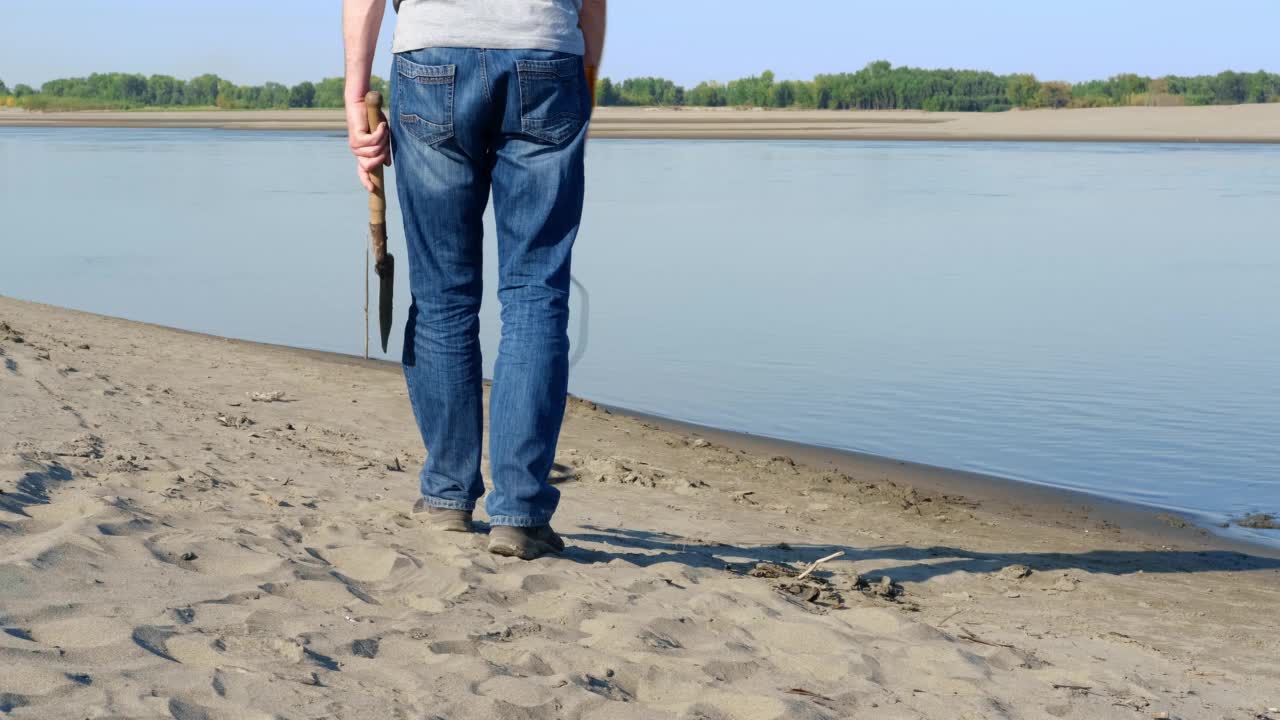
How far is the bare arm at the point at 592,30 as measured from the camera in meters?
3.37

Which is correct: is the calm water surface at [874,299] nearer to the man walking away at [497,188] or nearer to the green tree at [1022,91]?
the man walking away at [497,188]

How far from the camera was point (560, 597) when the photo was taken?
305 cm

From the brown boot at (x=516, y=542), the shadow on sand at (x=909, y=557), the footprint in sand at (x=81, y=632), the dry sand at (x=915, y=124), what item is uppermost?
the dry sand at (x=915, y=124)

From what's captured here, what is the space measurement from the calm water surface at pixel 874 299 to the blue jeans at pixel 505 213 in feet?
11.1

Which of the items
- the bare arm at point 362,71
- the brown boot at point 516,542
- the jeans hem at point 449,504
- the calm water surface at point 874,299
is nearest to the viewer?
the brown boot at point 516,542

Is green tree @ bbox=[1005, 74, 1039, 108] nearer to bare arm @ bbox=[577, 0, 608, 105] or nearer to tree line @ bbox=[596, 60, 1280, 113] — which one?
tree line @ bbox=[596, 60, 1280, 113]

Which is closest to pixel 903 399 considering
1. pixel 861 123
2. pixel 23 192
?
pixel 23 192

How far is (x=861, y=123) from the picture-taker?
67188 millimetres

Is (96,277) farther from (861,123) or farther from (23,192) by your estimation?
(861,123)

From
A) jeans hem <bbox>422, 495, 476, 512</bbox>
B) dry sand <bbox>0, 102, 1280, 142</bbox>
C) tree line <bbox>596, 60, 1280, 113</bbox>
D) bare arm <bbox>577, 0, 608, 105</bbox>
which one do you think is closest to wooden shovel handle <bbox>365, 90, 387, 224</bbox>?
bare arm <bbox>577, 0, 608, 105</bbox>

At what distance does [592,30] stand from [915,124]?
63.8 metres

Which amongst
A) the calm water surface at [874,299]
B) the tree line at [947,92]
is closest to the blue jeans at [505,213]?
the calm water surface at [874,299]

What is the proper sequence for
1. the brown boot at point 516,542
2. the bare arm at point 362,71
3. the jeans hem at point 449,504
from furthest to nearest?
1. the jeans hem at point 449,504
2. the bare arm at point 362,71
3. the brown boot at point 516,542

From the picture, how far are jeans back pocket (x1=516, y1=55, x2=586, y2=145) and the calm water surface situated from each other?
11.6ft
